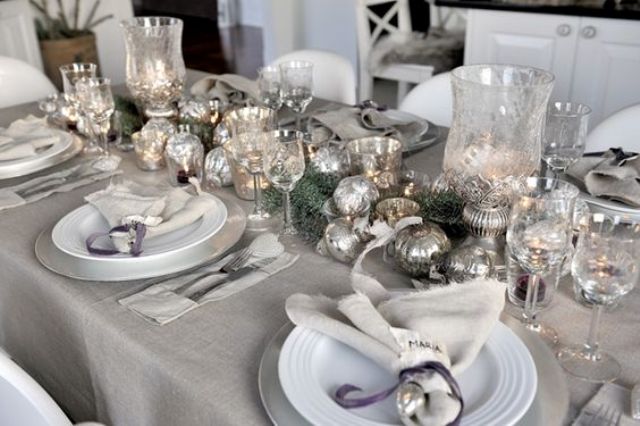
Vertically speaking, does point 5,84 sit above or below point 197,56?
above

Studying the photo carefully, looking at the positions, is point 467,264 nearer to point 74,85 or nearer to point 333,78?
point 74,85

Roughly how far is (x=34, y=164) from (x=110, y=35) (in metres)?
2.54

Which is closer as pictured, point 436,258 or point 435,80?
point 436,258

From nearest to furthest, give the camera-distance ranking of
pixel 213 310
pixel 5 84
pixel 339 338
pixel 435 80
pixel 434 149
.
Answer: pixel 339 338 < pixel 213 310 < pixel 434 149 < pixel 435 80 < pixel 5 84

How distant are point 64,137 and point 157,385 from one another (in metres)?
0.80

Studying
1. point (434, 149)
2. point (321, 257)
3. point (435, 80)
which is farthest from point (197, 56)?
point (321, 257)

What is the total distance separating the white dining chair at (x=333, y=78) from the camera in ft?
6.19

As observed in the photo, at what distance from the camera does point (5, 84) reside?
1.86 metres

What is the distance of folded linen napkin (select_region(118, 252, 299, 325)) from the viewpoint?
0.74 metres

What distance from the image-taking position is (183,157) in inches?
43.3

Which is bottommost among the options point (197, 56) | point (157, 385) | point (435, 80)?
point (197, 56)

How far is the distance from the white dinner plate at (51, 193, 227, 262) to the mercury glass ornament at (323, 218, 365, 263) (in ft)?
0.57

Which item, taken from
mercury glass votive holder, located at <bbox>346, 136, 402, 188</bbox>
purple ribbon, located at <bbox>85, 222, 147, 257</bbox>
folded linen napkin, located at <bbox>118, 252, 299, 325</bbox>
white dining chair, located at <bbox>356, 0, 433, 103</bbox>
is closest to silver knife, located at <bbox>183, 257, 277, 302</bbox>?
folded linen napkin, located at <bbox>118, 252, 299, 325</bbox>

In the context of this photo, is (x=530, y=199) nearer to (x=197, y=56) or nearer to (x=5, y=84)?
(x=5, y=84)
